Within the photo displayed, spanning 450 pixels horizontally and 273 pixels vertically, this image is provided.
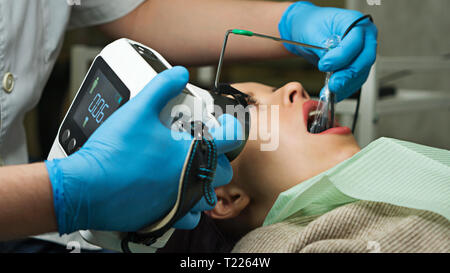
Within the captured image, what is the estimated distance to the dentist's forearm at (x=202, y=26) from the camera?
1224mm

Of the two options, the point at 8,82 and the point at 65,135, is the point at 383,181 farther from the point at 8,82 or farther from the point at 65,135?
the point at 8,82

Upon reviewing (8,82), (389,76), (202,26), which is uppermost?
(202,26)

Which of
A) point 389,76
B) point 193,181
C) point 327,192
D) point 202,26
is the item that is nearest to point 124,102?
point 193,181

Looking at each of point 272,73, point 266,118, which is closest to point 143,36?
point 266,118

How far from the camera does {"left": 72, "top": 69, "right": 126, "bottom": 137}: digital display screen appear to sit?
2.50 ft

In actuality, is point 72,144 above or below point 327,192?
above

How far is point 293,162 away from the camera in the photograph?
955 millimetres

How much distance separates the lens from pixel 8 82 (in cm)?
103

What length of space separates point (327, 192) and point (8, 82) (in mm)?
849

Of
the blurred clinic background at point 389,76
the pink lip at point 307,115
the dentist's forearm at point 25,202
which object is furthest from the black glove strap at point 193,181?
the blurred clinic background at point 389,76

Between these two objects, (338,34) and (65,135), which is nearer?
(65,135)

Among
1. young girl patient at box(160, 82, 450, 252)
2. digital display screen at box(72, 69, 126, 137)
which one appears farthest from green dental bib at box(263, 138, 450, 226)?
digital display screen at box(72, 69, 126, 137)

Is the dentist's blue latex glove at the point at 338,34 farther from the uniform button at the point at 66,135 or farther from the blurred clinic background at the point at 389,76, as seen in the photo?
the uniform button at the point at 66,135

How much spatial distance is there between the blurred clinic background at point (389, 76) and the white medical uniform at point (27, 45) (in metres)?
0.48
